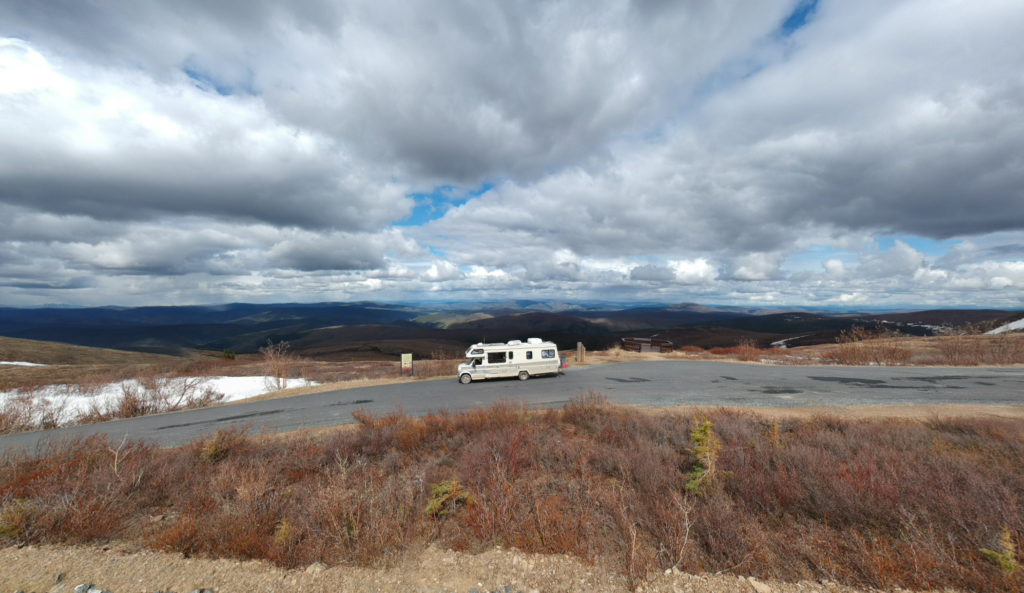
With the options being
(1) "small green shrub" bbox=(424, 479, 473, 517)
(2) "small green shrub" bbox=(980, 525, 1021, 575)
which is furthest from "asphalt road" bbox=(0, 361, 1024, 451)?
(2) "small green shrub" bbox=(980, 525, 1021, 575)

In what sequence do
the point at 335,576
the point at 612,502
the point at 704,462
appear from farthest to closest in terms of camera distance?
the point at 704,462 → the point at 612,502 → the point at 335,576

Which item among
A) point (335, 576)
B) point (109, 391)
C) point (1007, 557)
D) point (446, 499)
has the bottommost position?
point (109, 391)

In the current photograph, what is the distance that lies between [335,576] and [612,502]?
4.14m

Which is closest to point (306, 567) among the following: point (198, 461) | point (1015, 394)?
point (198, 461)

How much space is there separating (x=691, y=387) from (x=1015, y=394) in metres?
11.1

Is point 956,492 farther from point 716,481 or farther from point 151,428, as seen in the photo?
point 151,428

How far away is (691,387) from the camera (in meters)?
17.6

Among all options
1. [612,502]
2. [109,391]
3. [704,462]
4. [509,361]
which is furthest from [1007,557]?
[109,391]

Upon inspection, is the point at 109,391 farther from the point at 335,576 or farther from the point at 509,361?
the point at 335,576

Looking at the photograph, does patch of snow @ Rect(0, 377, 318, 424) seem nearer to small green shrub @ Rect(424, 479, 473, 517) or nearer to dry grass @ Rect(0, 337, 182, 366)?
small green shrub @ Rect(424, 479, 473, 517)

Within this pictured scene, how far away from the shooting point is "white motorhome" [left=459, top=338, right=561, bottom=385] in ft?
72.3

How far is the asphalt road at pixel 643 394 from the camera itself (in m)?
13.9

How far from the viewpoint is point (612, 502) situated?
6094 mm

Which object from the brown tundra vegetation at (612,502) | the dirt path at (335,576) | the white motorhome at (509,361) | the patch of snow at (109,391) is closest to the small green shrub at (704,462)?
the brown tundra vegetation at (612,502)
